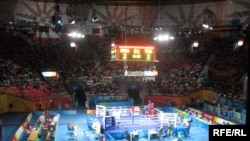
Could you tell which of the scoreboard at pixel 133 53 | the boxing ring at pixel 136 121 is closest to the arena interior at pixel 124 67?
the boxing ring at pixel 136 121

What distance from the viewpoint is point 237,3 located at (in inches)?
1537

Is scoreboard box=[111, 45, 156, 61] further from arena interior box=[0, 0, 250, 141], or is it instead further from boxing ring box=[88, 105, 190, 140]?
arena interior box=[0, 0, 250, 141]

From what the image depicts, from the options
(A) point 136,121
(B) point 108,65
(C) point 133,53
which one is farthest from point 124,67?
(C) point 133,53

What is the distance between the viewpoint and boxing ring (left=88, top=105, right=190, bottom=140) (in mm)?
22344

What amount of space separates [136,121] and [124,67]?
48.8ft

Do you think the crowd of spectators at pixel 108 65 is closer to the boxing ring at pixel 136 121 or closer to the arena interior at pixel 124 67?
the arena interior at pixel 124 67

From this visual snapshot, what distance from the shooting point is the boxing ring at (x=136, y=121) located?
73.3ft

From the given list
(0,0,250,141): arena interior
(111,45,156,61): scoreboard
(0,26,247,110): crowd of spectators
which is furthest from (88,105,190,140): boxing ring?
(0,26,247,110): crowd of spectators

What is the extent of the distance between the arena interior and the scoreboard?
606 centimetres

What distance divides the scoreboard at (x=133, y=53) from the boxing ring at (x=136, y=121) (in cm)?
520

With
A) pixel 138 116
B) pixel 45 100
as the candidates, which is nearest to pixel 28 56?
pixel 45 100

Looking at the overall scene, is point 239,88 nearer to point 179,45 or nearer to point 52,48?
point 179,45

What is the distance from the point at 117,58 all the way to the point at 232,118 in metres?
13.7

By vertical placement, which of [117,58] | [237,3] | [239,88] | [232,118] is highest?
[237,3]
